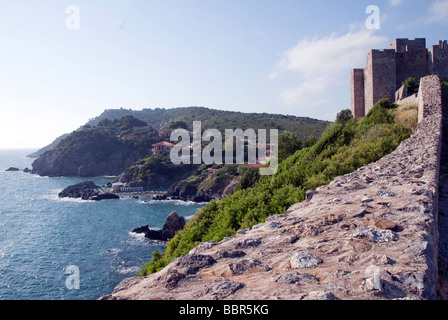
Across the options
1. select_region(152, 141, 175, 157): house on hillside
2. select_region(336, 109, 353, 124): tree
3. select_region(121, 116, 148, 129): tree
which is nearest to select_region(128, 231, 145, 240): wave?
select_region(336, 109, 353, 124): tree

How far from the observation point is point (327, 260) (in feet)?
7.27

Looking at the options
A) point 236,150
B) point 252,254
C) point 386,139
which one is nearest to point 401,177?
point 252,254

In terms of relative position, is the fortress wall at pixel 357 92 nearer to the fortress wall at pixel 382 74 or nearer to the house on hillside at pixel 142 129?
the fortress wall at pixel 382 74

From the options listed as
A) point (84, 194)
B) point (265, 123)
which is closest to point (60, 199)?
point (84, 194)

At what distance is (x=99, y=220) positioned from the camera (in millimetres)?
32875

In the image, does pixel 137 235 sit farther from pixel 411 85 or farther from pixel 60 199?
pixel 411 85

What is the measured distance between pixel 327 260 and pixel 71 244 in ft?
89.1

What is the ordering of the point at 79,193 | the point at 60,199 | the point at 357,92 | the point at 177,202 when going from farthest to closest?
1. the point at 79,193
2. the point at 60,199
3. the point at 177,202
4. the point at 357,92

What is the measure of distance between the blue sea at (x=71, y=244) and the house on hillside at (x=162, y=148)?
22.4 metres

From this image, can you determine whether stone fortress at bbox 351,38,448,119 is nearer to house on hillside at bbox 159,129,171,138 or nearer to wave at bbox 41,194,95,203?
wave at bbox 41,194,95,203

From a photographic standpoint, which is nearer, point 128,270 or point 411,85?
point 411,85

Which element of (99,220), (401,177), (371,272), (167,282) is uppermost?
(401,177)
